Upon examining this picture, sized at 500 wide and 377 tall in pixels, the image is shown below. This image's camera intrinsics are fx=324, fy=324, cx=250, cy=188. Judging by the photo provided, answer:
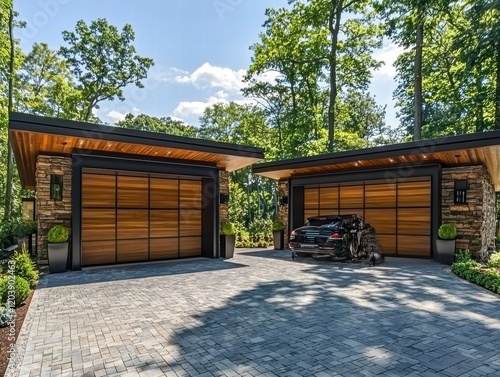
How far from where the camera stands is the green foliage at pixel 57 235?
25.2ft

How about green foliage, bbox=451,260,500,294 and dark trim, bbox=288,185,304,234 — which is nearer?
green foliage, bbox=451,260,500,294

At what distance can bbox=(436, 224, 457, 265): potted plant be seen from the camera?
9.19 m

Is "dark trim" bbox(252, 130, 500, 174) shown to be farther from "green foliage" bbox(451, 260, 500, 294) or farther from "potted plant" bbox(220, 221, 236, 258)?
"potted plant" bbox(220, 221, 236, 258)

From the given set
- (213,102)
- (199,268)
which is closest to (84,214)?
(199,268)

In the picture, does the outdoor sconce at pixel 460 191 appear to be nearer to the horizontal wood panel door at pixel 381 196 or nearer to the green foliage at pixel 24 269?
the horizontal wood panel door at pixel 381 196

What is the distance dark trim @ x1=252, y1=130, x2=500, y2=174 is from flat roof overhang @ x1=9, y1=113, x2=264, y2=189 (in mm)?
2247

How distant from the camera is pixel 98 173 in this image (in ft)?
29.7

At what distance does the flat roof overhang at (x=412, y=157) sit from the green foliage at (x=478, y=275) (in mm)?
2835

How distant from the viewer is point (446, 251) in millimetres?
9242

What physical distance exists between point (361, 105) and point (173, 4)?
26.0 metres

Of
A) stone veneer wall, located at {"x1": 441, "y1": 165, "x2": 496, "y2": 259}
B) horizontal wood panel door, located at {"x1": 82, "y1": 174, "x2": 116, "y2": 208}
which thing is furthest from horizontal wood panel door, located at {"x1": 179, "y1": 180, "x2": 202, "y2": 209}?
stone veneer wall, located at {"x1": 441, "y1": 165, "x2": 496, "y2": 259}

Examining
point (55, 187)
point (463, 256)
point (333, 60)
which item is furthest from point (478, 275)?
point (333, 60)

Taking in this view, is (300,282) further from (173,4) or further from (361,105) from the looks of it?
(361,105)

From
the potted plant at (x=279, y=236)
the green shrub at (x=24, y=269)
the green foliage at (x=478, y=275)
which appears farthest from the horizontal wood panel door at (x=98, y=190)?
the green foliage at (x=478, y=275)
